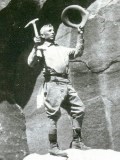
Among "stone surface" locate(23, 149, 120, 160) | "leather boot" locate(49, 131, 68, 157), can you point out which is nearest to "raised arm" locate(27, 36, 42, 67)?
"leather boot" locate(49, 131, 68, 157)

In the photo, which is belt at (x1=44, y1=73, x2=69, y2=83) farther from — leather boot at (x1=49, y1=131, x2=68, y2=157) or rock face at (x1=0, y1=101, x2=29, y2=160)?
rock face at (x1=0, y1=101, x2=29, y2=160)

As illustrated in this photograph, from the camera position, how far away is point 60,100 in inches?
252

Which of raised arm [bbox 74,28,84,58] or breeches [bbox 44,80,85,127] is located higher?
raised arm [bbox 74,28,84,58]

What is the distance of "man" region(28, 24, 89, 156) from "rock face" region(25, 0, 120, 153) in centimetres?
120

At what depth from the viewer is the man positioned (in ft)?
20.9

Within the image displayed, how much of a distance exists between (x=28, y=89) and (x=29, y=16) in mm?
1400

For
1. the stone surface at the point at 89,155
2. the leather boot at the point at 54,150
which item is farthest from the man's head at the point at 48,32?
the stone surface at the point at 89,155

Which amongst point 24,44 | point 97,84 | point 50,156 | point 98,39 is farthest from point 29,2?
point 50,156

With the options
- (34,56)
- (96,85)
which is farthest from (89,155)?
(96,85)

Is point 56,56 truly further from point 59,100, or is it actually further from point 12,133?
point 12,133

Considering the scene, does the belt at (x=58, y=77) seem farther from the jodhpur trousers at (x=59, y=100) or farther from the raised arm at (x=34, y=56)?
the raised arm at (x=34, y=56)

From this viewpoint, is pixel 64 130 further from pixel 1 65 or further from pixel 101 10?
pixel 101 10

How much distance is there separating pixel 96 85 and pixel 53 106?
5.56 ft

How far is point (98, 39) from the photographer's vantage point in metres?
8.07
